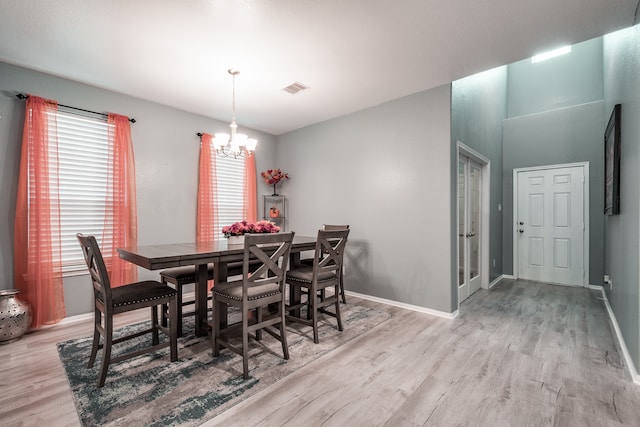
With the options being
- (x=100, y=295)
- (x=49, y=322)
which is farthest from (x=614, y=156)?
(x=49, y=322)

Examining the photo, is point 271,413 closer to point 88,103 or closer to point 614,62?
point 88,103

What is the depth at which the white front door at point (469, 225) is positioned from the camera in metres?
3.73

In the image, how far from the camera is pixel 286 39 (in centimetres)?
238

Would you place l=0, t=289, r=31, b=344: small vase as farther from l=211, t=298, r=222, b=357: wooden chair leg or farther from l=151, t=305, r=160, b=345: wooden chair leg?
l=211, t=298, r=222, b=357: wooden chair leg

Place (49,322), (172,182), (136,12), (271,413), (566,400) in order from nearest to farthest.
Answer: (271,413), (566,400), (136,12), (49,322), (172,182)

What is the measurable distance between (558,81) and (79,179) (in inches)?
289

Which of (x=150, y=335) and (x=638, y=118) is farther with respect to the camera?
(x=150, y=335)

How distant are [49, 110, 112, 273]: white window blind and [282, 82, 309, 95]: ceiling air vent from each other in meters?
2.17

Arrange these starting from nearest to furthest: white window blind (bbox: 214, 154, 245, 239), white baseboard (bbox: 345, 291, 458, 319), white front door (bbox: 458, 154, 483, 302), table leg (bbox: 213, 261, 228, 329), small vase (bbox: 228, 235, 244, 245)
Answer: table leg (bbox: 213, 261, 228, 329) → small vase (bbox: 228, 235, 244, 245) → white baseboard (bbox: 345, 291, 458, 319) → white front door (bbox: 458, 154, 483, 302) → white window blind (bbox: 214, 154, 245, 239)

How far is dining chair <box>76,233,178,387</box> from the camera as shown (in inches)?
74.0

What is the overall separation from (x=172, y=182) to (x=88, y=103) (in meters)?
1.22

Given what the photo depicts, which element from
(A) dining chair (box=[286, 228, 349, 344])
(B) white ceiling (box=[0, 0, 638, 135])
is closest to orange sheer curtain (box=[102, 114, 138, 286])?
(B) white ceiling (box=[0, 0, 638, 135])

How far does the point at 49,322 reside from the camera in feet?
9.52

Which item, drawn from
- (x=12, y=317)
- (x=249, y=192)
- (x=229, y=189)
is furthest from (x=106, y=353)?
(x=249, y=192)
